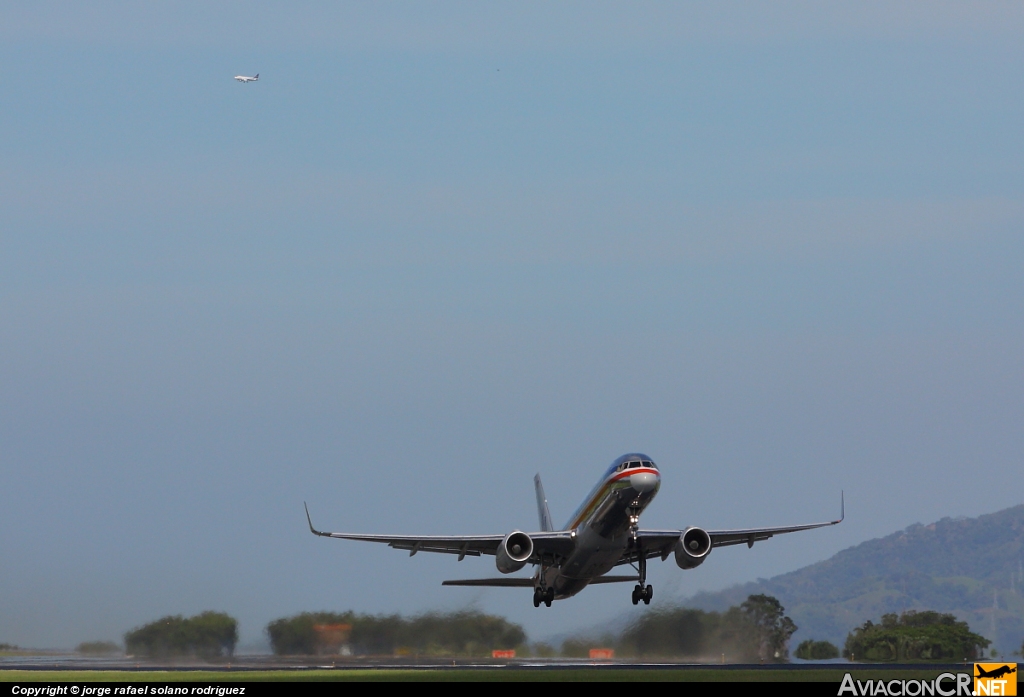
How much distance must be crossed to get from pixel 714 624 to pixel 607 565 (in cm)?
1013

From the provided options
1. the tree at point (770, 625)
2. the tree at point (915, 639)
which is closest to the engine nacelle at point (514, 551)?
the tree at point (770, 625)

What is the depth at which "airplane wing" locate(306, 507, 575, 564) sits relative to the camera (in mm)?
51156

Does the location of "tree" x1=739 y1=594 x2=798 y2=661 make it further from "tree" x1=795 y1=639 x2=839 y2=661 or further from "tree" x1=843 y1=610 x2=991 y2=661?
"tree" x1=843 y1=610 x2=991 y2=661

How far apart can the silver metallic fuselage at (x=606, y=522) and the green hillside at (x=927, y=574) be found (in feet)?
83.3

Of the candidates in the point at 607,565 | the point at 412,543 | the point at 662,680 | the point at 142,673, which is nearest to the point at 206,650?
the point at 412,543

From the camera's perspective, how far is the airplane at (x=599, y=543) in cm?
4566

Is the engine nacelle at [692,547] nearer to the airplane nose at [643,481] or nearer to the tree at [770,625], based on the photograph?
the airplane nose at [643,481]

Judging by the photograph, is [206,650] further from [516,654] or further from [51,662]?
[516,654]

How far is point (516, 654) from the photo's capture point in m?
58.9

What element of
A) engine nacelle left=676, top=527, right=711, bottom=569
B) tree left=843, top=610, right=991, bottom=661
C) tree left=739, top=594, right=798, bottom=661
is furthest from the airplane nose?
tree left=843, top=610, right=991, bottom=661

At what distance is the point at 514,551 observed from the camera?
5106 centimetres

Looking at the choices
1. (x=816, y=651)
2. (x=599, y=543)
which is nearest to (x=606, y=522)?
(x=599, y=543)

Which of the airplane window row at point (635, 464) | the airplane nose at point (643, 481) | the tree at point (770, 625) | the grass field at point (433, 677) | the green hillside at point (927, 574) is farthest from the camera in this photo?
the green hillside at point (927, 574)

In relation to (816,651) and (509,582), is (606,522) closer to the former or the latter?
(509,582)
